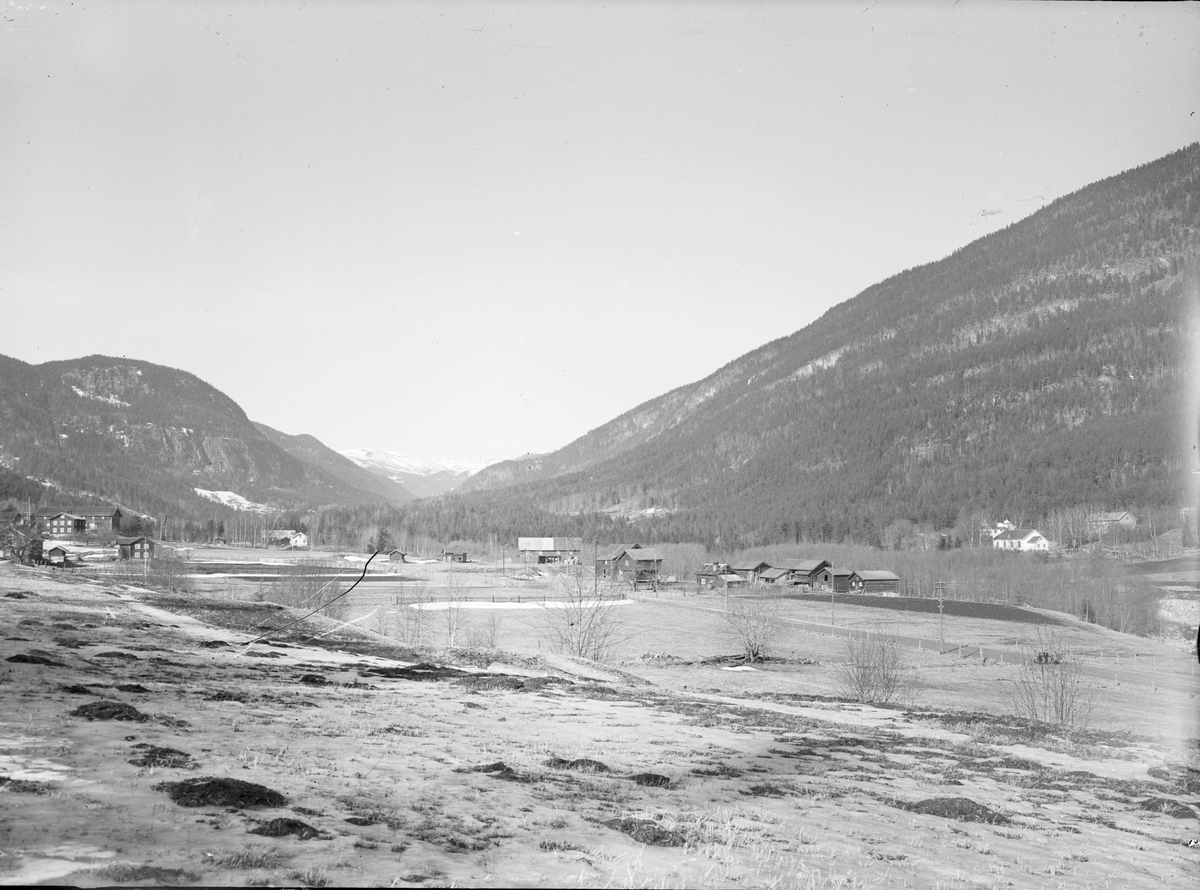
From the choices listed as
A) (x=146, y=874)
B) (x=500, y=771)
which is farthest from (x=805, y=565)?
(x=146, y=874)

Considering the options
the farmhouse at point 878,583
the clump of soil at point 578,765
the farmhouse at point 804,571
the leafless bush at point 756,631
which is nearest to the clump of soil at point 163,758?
the clump of soil at point 578,765

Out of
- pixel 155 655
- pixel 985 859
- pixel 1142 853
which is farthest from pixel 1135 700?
pixel 155 655

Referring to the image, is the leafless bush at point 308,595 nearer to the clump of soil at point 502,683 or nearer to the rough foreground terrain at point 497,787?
the clump of soil at point 502,683

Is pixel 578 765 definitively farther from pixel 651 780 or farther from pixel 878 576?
pixel 878 576

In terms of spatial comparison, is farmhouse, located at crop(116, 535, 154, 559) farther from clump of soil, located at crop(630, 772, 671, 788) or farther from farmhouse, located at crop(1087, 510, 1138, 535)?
farmhouse, located at crop(1087, 510, 1138, 535)

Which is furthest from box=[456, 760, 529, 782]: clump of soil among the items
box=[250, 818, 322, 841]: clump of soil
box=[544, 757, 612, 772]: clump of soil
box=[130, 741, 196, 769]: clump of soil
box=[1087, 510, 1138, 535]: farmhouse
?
box=[1087, 510, 1138, 535]: farmhouse

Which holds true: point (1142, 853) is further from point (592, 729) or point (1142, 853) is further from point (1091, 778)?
point (592, 729)

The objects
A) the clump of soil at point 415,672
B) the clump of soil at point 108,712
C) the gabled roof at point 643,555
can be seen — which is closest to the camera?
the clump of soil at point 108,712
